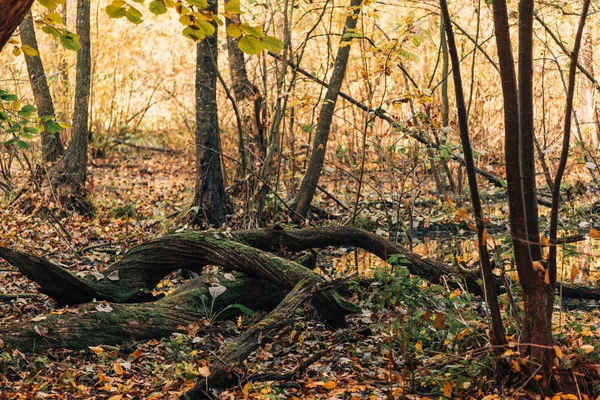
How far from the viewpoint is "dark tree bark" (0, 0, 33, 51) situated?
2.74 metres

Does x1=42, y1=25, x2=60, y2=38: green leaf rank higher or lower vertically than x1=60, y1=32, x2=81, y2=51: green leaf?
higher

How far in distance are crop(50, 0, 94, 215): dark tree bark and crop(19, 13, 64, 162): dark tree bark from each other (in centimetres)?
33

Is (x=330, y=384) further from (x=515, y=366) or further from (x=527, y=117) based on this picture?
(x=527, y=117)

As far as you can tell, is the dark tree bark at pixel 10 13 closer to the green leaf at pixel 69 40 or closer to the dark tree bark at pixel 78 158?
the green leaf at pixel 69 40

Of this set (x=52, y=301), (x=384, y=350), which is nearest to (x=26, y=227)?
(x=52, y=301)

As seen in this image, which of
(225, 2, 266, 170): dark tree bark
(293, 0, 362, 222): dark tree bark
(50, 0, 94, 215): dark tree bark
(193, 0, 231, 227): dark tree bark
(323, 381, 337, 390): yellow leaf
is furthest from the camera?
(50, 0, 94, 215): dark tree bark

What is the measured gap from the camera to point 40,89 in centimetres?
970

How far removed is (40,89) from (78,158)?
1.06 m

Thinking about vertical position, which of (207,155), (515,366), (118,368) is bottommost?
(118,368)

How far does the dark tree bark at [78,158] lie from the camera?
31.0 ft

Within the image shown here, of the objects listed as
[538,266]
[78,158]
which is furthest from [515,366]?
[78,158]

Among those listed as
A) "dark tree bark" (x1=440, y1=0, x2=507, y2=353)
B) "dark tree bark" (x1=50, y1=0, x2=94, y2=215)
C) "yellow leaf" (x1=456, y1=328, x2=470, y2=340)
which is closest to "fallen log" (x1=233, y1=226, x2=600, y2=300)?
"yellow leaf" (x1=456, y1=328, x2=470, y2=340)

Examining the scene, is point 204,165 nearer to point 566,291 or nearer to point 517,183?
point 566,291

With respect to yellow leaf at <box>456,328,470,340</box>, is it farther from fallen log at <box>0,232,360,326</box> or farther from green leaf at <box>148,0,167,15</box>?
green leaf at <box>148,0,167,15</box>
